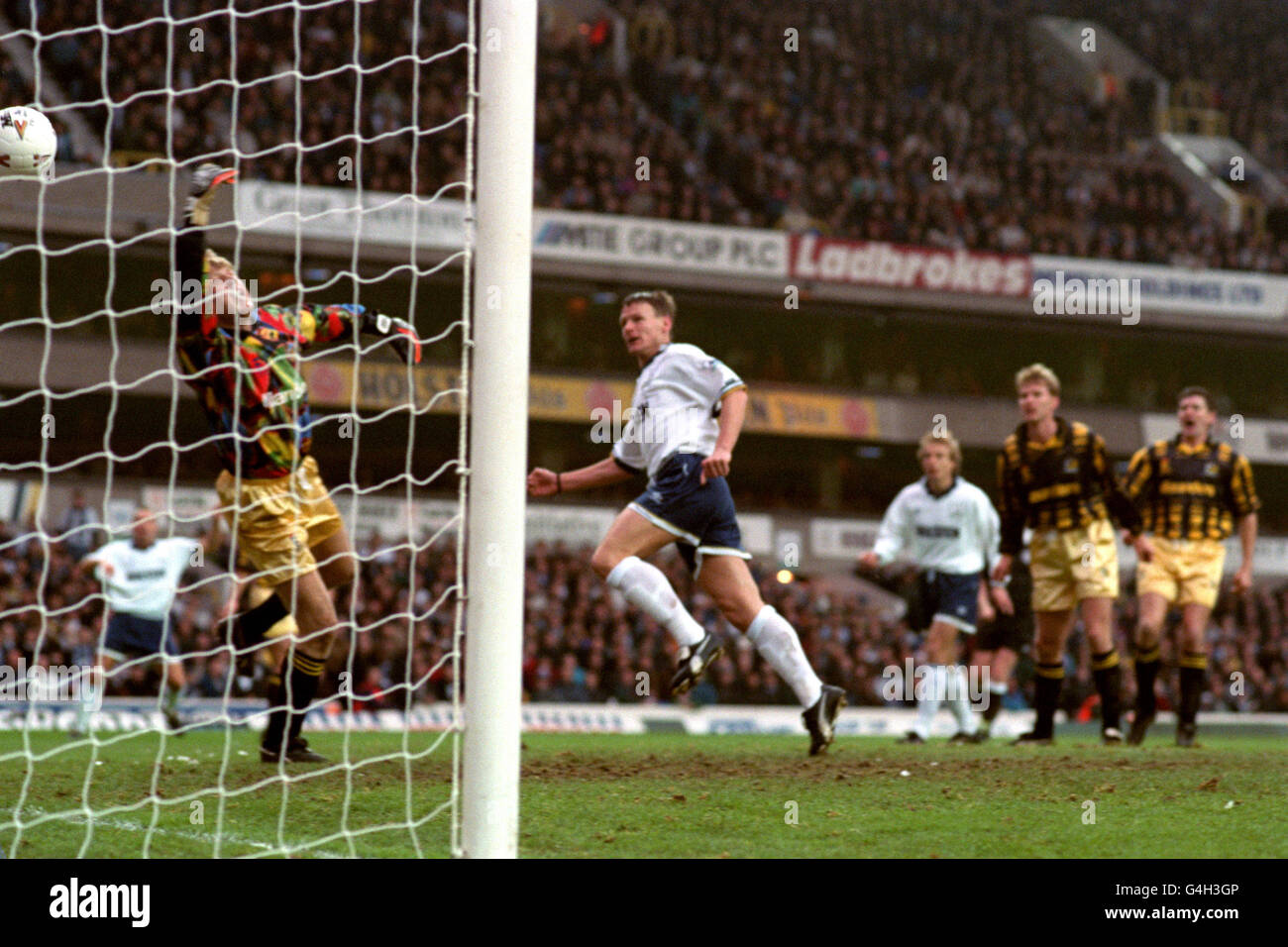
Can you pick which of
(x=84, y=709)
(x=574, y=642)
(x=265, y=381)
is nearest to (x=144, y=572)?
(x=84, y=709)

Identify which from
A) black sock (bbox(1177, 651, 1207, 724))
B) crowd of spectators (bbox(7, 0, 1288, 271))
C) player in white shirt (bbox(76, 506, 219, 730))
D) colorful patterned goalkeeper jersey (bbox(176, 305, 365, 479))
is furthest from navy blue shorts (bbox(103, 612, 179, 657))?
crowd of spectators (bbox(7, 0, 1288, 271))

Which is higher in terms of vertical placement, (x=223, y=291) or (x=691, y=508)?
(x=223, y=291)

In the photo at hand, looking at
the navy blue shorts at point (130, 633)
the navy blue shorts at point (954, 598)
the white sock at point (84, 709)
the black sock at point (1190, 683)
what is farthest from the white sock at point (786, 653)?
the navy blue shorts at point (130, 633)

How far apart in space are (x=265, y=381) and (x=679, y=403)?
1881 millimetres

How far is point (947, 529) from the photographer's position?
401 inches

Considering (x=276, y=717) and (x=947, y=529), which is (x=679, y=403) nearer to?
(x=276, y=717)

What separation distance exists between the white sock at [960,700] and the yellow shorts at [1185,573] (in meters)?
1.29

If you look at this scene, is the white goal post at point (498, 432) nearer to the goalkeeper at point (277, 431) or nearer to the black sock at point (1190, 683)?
the goalkeeper at point (277, 431)

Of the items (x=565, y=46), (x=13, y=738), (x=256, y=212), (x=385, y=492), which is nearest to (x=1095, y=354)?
(x=565, y=46)

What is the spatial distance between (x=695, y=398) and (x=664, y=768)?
172 cm

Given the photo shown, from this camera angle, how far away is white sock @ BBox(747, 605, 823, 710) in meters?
6.97

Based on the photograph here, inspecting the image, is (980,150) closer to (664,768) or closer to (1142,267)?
(1142,267)

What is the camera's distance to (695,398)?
7.09m
